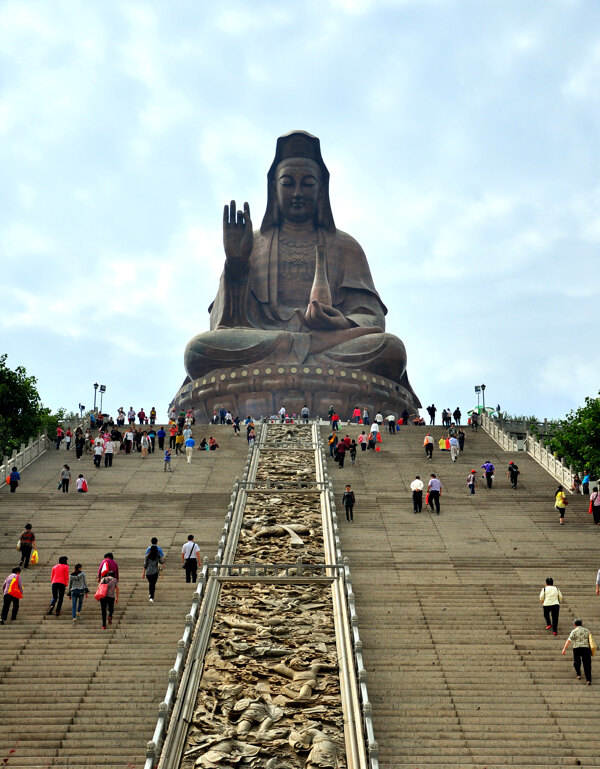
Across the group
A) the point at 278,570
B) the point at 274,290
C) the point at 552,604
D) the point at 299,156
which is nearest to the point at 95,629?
the point at 278,570

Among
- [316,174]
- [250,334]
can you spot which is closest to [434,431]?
[250,334]

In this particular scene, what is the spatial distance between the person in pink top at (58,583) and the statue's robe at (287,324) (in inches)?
885

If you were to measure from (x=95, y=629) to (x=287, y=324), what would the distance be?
85.9 feet

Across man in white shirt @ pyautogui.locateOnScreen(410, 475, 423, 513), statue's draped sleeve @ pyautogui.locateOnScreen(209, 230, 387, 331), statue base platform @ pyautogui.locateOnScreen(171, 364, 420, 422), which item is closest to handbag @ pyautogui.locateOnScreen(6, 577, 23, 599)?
man in white shirt @ pyautogui.locateOnScreen(410, 475, 423, 513)

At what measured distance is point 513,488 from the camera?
2109cm

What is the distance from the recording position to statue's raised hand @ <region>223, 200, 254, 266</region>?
36500 mm

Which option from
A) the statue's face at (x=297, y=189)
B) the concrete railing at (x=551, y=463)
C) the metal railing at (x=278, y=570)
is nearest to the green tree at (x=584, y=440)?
the concrete railing at (x=551, y=463)

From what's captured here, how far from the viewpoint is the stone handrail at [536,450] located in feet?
71.9

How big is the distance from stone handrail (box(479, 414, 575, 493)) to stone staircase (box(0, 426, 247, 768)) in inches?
Result: 277

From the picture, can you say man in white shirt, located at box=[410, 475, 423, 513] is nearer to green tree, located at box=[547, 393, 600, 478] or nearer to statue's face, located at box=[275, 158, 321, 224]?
green tree, located at box=[547, 393, 600, 478]

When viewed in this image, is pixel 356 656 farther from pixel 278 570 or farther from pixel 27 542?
pixel 27 542

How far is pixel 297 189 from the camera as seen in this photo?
132 feet

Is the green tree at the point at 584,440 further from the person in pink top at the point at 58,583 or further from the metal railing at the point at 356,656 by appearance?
the person in pink top at the point at 58,583

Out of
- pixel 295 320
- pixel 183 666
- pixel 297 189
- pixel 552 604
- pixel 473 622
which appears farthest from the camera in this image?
pixel 297 189
